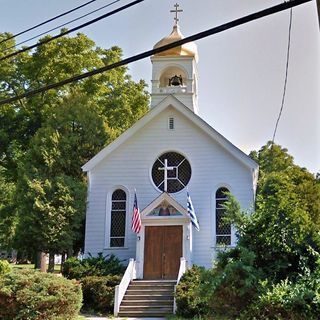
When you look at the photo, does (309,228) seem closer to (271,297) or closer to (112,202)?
(271,297)

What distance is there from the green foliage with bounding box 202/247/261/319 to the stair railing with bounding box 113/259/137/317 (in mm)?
7915

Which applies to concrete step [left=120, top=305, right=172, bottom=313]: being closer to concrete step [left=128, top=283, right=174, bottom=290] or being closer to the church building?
concrete step [left=128, top=283, right=174, bottom=290]

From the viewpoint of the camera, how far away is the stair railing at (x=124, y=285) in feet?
54.7

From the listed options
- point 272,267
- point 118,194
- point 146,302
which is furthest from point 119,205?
point 272,267

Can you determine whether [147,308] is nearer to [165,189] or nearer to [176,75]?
[165,189]

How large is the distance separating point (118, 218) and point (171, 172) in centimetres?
311

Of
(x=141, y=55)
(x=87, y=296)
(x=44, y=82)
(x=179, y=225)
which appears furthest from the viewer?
(x=44, y=82)

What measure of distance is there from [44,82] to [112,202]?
9719 mm

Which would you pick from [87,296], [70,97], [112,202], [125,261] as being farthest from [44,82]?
[87,296]

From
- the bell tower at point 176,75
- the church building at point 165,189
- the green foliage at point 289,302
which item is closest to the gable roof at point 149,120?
the church building at point 165,189

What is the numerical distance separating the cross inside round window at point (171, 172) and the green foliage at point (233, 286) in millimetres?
12016

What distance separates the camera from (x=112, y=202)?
2181 cm

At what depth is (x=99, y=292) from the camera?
56.0 ft

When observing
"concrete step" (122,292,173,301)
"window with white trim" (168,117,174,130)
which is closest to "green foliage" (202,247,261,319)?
"concrete step" (122,292,173,301)
